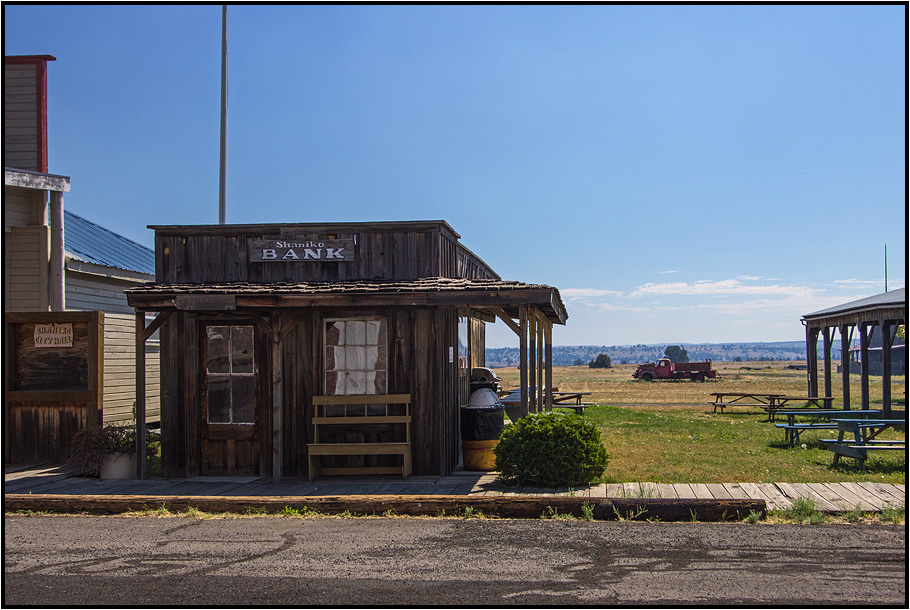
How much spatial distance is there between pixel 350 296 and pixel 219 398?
8.95ft

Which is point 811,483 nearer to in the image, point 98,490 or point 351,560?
point 351,560

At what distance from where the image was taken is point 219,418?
10859 mm

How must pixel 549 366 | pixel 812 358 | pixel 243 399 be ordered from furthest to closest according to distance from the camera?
pixel 812 358 < pixel 549 366 < pixel 243 399

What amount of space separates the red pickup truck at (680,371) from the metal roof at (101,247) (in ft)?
115

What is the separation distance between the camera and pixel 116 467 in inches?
423

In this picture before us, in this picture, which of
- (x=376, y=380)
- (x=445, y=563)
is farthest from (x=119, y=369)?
(x=445, y=563)

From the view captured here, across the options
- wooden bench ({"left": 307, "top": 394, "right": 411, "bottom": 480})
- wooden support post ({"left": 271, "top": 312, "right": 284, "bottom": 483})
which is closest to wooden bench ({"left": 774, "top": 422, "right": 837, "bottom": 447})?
wooden bench ({"left": 307, "top": 394, "right": 411, "bottom": 480})

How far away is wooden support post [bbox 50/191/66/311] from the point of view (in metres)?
14.4

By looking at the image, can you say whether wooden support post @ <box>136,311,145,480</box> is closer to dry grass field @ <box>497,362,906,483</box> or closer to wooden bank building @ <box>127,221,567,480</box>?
wooden bank building @ <box>127,221,567,480</box>

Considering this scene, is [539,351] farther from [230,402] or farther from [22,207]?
[22,207]

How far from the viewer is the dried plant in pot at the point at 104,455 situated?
10.7 metres

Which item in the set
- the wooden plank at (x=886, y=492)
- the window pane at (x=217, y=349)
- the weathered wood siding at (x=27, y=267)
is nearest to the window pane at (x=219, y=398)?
the window pane at (x=217, y=349)

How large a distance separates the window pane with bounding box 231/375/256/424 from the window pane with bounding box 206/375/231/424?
0.08 meters

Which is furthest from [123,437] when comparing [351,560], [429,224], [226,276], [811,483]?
[811,483]
